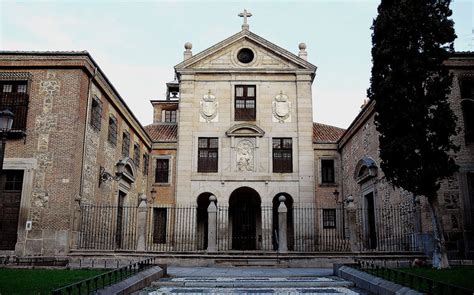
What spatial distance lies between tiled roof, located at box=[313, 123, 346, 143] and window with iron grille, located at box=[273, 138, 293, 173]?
2283 millimetres

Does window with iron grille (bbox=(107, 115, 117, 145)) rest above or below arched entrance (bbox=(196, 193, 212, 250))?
above

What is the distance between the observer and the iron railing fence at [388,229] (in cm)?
1571

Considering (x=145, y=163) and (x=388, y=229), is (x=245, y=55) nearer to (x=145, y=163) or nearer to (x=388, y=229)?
(x=145, y=163)

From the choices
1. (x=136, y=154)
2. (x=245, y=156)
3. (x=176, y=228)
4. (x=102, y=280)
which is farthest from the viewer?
(x=245, y=156)

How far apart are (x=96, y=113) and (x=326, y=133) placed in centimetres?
1518

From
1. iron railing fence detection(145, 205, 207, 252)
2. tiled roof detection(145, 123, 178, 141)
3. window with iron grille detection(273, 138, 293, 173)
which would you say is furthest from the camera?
tiled roof detection(145, 123, 178, 141)

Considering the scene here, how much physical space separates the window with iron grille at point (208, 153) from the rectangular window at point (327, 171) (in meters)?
6.46

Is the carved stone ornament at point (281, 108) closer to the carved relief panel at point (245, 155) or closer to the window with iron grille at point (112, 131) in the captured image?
the carved relief panel at point (245, 155)

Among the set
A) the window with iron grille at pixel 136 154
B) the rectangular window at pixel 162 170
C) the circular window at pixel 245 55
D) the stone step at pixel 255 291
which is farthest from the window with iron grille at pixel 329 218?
the stone step at pixel 255 291

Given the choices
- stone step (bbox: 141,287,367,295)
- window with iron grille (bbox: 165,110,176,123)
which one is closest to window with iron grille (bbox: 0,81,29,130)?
stone step (bbox: 141,287,367,295)

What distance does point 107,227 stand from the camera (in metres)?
18.0

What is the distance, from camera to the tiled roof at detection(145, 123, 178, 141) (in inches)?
1097

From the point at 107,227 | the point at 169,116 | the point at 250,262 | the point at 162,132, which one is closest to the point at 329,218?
the point at 250,262

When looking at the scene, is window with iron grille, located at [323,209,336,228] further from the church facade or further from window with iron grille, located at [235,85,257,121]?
window with iron grille, located at [235,85,257,121]
